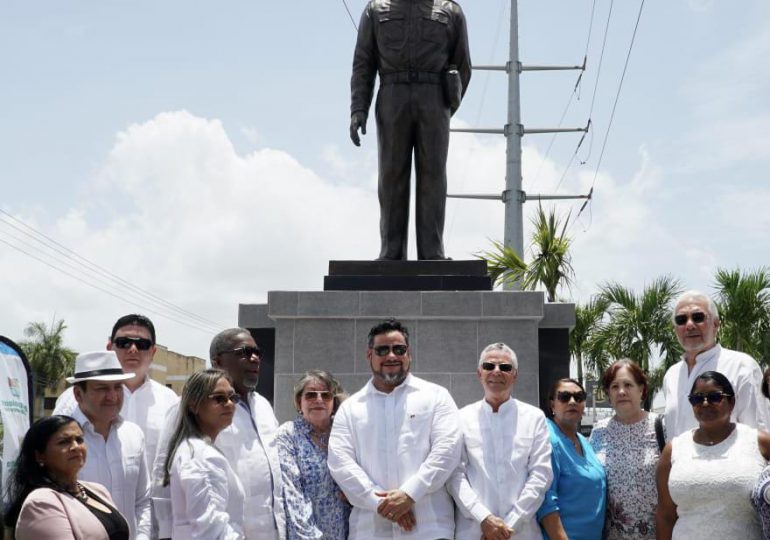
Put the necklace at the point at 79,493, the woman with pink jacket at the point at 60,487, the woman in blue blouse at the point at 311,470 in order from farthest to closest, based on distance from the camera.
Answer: the woman in blue blouse at the point at 311,470 → the necklace at the point at 79,493 → the woman with pink jacket at the point at 60,487

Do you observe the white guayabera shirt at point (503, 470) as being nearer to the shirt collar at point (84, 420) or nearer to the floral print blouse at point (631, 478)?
the floral print blouse at point (631, 478)

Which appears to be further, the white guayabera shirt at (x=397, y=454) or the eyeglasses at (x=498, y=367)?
the eyeglasses at (x=498, y=367)

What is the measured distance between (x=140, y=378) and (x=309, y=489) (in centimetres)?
125

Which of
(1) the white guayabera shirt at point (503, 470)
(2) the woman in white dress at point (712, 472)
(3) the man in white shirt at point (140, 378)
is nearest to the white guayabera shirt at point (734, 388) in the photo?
(2) the woman in white dress at point (712, 472)

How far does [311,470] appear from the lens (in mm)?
4832

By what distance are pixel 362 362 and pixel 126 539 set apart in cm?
348

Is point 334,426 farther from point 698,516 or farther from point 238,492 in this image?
point 698,516

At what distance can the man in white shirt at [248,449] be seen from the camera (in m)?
4.40

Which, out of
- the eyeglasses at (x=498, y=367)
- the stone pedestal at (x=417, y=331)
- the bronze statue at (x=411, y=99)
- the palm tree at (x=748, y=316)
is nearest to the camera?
the eyeglasses at (x=498, y=367)

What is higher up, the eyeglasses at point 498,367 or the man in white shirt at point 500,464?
the eyeglasses at point 498,367

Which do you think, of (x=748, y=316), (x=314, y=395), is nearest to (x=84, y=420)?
(x=314, y=395)

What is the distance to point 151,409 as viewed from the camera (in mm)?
5234

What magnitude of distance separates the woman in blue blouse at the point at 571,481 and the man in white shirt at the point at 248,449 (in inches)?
57.7

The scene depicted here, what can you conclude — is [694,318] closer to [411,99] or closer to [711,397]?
[711,397]
